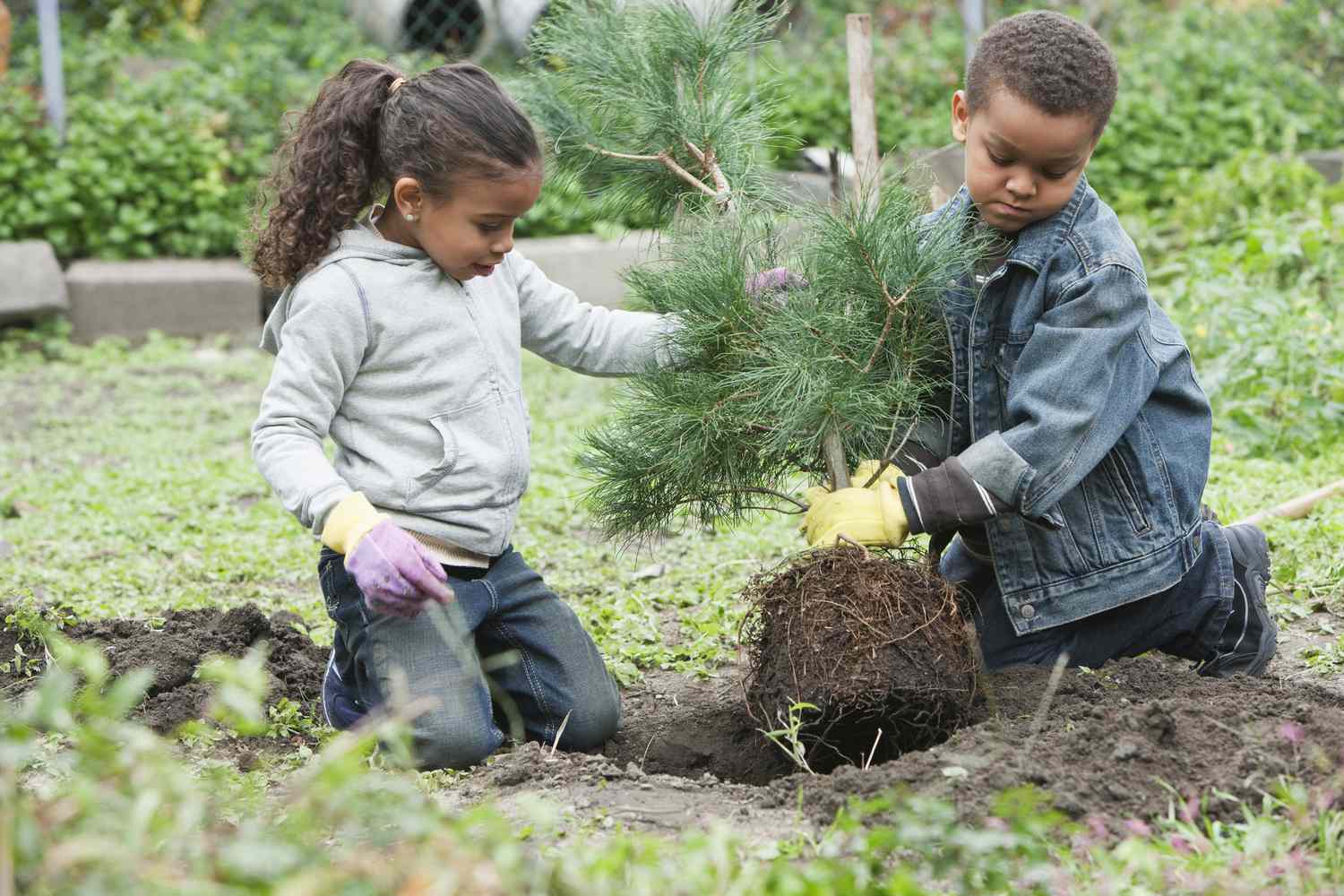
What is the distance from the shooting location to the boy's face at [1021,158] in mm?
2250

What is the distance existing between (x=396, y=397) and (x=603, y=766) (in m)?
0.79

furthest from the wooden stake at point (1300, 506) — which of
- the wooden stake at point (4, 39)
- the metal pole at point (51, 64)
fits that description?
the wooden stake at point (4, 39)

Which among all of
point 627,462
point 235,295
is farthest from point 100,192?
point 627,462

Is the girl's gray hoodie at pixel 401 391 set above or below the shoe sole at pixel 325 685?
above

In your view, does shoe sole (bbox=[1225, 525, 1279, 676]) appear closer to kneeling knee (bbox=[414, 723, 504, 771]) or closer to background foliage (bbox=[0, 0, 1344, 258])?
kneeling knee (bbox=[414, 723, 504, 771])

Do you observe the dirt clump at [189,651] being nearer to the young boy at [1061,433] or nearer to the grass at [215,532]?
the grass at [215,532]

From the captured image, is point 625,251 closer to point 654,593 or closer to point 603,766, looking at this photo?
point 654,593

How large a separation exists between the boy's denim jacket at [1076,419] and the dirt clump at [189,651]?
4.47ft

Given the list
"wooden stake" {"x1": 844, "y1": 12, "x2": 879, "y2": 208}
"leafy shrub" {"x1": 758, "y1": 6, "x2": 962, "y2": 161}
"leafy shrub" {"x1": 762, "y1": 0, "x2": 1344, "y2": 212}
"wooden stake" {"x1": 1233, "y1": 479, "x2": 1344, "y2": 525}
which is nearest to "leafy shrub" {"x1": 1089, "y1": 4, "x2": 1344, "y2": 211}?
"leafy shrub" {"x1": 762, "y1": 0, "x2": 1344, "y2": 212}

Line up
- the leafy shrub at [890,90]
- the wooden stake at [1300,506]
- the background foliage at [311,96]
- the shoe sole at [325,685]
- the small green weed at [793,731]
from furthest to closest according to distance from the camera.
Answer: the leafy shrub at [890,90]
the background foliage at [311,96]
the wooden stake at [1300,506]
the shoe sole at [325,685]
the small green weed at [793,731]

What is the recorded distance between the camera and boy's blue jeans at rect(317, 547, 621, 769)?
2.42 meters

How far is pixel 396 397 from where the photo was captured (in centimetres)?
252

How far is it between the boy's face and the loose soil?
83 centimetres

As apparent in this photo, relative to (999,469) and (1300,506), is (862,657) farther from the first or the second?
(1300,506)
